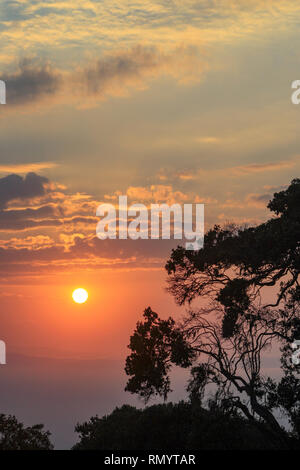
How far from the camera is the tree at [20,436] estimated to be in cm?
4353

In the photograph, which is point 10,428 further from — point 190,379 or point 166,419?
point 190,379

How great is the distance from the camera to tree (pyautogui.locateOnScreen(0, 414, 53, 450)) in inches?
1714

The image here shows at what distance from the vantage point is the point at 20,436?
44.1m

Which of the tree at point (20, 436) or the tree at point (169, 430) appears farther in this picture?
the tree at point (20, 436)

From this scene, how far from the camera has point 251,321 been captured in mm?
36062

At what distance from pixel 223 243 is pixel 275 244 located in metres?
3.60

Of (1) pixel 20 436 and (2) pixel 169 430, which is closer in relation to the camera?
(2) pixel 169 430

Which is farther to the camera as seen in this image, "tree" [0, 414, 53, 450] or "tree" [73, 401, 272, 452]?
"tree" [0, 414, 53, 450]

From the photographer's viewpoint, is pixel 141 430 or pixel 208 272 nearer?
pixel 208 272
